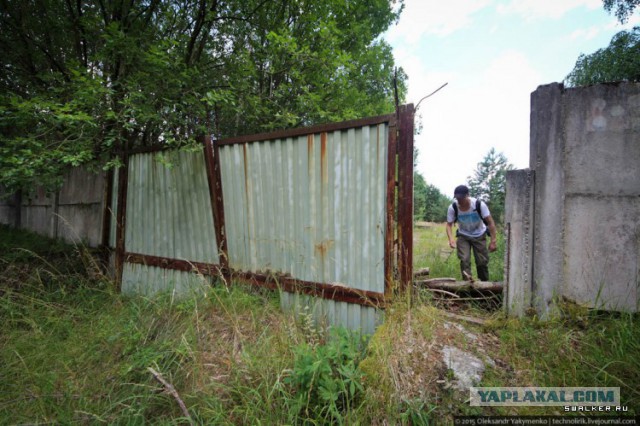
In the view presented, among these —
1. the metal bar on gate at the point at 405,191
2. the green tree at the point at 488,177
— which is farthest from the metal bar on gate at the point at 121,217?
the green tree at the point at 488,177

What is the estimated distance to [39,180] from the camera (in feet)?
12.8

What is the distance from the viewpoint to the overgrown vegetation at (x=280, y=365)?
1.83 meters

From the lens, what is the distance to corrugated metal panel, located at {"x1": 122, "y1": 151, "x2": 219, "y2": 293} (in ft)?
13.2

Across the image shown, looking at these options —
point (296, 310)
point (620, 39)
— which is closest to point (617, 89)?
point (296, 310)

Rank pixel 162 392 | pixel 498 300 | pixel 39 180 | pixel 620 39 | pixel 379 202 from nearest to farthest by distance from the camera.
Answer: pixel 162 392
pixel 379 202
pixel 498 300
pixel 39 180
pixel 620 39

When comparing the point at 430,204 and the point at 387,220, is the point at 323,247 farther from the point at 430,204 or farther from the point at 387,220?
the point at 430,204

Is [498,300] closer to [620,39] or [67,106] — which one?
[67,106]

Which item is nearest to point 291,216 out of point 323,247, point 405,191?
point 323,247

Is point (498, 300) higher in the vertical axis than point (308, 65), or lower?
lower

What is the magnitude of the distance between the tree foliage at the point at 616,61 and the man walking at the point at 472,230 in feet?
40.0

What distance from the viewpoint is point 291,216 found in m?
3.36

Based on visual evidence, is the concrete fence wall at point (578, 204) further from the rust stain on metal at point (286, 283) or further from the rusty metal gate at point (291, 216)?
the rust stain on metal at point (286, 283)

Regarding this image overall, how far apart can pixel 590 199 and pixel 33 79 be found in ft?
25.8

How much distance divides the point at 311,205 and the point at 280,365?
5.45 feet
